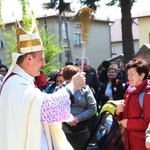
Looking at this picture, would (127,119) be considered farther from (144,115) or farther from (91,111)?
(91,111)

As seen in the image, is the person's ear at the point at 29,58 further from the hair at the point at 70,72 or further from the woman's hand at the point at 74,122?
the woman's hand at the point at 74,122

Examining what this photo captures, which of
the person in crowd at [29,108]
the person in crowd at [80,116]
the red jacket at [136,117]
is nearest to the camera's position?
the person in crowd at [29,108]

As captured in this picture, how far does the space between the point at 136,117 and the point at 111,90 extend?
322 centimetres

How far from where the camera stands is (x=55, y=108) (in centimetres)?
314

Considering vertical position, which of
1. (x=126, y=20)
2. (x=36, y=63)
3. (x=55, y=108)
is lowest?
(x=55, y=108)

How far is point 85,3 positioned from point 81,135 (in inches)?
215

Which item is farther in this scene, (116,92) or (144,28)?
(144,28)

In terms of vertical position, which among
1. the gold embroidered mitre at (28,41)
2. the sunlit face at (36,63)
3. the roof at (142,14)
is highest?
the roof at (142,14)

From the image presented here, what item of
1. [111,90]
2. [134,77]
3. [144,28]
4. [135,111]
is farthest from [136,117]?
[144,28]

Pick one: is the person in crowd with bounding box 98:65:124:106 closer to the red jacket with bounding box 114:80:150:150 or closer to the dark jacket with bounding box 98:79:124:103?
the dark jacket with bounding box 98:79:124:103

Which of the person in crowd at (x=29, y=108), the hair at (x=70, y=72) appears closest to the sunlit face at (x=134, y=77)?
the hair at (x=70, y=72)

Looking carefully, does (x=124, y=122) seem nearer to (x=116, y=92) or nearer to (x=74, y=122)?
(x=74, y=122)

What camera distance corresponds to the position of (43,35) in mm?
28250

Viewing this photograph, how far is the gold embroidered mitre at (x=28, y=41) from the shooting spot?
329 centimetres
